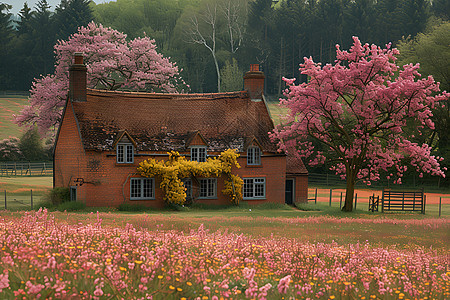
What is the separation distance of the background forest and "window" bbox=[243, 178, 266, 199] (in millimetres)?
76528

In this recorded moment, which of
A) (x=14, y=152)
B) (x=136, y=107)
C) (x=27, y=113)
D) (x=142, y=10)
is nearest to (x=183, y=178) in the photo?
(x=136, y=107)

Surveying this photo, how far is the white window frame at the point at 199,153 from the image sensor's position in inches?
1674

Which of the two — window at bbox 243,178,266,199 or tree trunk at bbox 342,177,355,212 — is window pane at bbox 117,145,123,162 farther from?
tree trunk at bbox 342,177,355,212

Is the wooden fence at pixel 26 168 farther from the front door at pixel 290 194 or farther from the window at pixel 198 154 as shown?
the front door at pixel 290 194

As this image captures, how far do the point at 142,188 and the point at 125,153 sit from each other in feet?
9.09

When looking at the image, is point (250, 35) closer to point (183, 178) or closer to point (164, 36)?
point (164, 36)

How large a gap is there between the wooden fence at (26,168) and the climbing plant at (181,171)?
38246 mm

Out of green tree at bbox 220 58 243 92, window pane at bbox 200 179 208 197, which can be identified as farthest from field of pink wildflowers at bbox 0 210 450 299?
green tree at bbox 220 58 243 92

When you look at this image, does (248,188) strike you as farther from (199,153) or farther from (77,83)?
(77,83)

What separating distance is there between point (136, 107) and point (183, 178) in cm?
671

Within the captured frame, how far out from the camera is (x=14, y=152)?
85.2 m

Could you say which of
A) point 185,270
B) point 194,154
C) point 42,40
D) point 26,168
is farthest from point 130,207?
point 42,40

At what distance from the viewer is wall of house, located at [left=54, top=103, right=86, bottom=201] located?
40188mm

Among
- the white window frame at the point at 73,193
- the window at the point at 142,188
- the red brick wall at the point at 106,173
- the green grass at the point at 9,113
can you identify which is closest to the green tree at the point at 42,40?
the green grass at the point at 9,113
